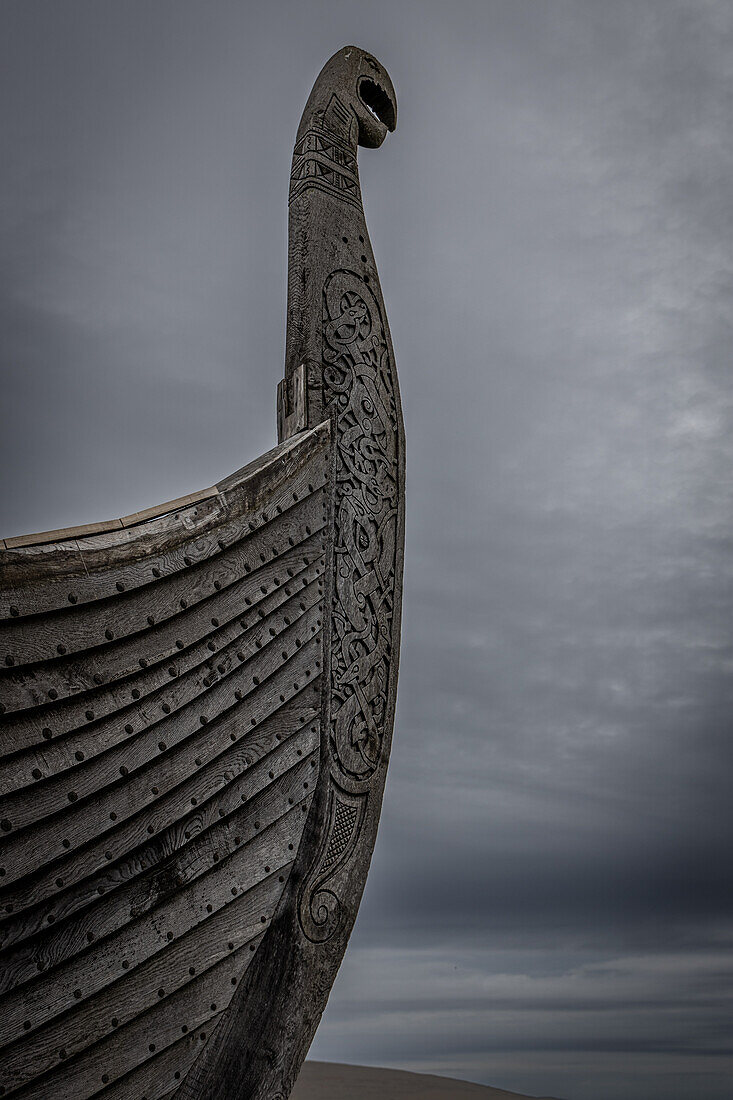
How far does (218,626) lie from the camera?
2.98 m

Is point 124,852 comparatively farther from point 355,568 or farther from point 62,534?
point 355,568

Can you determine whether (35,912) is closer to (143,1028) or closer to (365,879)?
(143,1028)

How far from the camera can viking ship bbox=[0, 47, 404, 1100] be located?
8.22 ft

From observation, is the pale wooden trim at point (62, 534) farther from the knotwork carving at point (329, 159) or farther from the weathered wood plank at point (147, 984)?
the knotwork carving at point (329, 159)

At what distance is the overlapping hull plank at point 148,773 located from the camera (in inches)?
97.4

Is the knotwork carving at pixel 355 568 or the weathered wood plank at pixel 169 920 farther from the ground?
the knotwork carving at pixel 355 568

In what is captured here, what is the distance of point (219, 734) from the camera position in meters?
2.95

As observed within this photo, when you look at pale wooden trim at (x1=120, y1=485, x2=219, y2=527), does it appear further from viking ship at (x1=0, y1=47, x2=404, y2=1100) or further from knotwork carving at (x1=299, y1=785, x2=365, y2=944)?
knotwork carving at (x1=299, y1=785, x2=365, y2=944)

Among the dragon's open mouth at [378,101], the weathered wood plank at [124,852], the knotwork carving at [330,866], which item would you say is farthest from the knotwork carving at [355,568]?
the dragon's open mouth at [378,101]

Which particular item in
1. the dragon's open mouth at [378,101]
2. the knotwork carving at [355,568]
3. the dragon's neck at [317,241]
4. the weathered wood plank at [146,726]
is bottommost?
the weathered wood plank at [146,726]

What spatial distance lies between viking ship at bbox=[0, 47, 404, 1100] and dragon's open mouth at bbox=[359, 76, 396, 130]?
318 mm

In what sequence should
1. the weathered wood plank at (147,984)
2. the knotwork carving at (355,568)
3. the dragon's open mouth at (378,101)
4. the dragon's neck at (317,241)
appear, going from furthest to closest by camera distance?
the dragon's open mouth at (378,101)
the dragon's neck at (317,241)
the knotwork carving at (355,568)
the weathered wood plank at (147,984)

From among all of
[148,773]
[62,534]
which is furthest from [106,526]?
[148,773]

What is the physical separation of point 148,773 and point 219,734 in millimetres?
259
